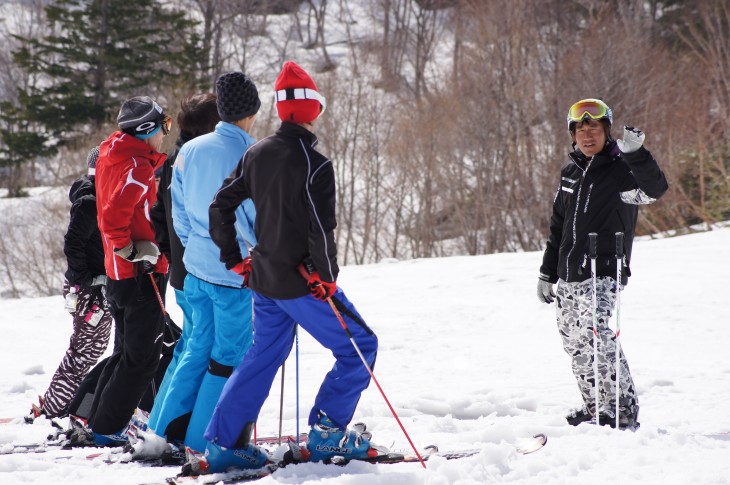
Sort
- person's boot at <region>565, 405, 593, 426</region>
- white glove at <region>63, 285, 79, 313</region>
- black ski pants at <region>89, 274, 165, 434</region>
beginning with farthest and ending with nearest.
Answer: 1. white glove at <region>63, 285, 79, 313</region>
2. person's boot at <region>565, 405, 593, 426</region>
3. black ski pants at <region>89, 274, 165, 434</region>

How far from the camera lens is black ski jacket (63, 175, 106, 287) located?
181 inches

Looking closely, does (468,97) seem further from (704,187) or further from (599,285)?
(599,285)

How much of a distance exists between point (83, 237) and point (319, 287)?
2.08 meters

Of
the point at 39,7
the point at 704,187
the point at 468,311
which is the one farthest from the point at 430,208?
the point at 39,7

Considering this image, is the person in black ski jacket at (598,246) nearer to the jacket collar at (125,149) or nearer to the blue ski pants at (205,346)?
the blue ski pants at (205,346)

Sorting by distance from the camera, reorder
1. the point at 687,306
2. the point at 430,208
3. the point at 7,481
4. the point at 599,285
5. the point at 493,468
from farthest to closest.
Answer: the point at 430,208 → the point at 687,306 → the point at 599,285 → the point at 7,481 → the point at 493,468

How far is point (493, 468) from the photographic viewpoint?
3188 mm

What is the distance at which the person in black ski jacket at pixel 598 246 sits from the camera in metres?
4.19

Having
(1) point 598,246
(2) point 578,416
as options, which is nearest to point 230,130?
(1) point 598,246

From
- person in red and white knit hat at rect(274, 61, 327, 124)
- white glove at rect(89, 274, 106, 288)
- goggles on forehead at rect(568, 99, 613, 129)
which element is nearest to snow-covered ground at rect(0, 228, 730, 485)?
white glove at rect(89, 274, 106, 288)

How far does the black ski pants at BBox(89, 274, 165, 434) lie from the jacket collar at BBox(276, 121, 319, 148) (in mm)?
1293

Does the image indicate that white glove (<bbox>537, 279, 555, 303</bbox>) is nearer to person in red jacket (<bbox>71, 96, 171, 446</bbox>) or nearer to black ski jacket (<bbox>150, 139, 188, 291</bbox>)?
black ski jacket (<bbox>150, 139, 188, 291</bbox>)

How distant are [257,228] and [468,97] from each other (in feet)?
69.0

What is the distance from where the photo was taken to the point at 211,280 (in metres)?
3.67
